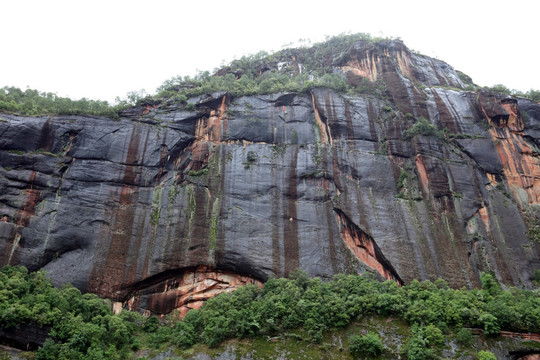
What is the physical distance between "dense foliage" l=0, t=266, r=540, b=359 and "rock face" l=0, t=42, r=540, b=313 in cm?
207

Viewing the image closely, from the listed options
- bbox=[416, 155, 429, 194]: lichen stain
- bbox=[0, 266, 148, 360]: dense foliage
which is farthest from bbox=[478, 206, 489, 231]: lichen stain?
bbox=[0, 266, 148, 360]: dense foliage

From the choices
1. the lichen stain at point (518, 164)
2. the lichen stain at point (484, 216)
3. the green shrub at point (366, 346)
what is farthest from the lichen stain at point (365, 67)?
the green shrub at point (366, 346)

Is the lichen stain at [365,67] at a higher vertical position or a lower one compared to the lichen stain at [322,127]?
higher

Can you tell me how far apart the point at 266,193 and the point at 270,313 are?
9239 mm

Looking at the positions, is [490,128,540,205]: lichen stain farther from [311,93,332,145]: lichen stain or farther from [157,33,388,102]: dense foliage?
[311,93,332,145]: lichen stain

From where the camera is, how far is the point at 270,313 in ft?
70.3

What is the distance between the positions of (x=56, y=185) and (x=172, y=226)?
299 inches

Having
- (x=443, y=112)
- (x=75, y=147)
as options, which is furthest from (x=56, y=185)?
(x=443, y=112)

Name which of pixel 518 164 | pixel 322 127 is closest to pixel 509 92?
pixel 518 164

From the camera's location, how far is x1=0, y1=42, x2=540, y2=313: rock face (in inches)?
1003

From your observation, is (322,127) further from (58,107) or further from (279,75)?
(58,107)

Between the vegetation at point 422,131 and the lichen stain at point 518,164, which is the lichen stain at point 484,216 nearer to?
the lichen stain at point 518,164

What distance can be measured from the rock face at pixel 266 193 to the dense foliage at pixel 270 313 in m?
2.07

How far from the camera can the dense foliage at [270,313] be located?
63.7 ft
